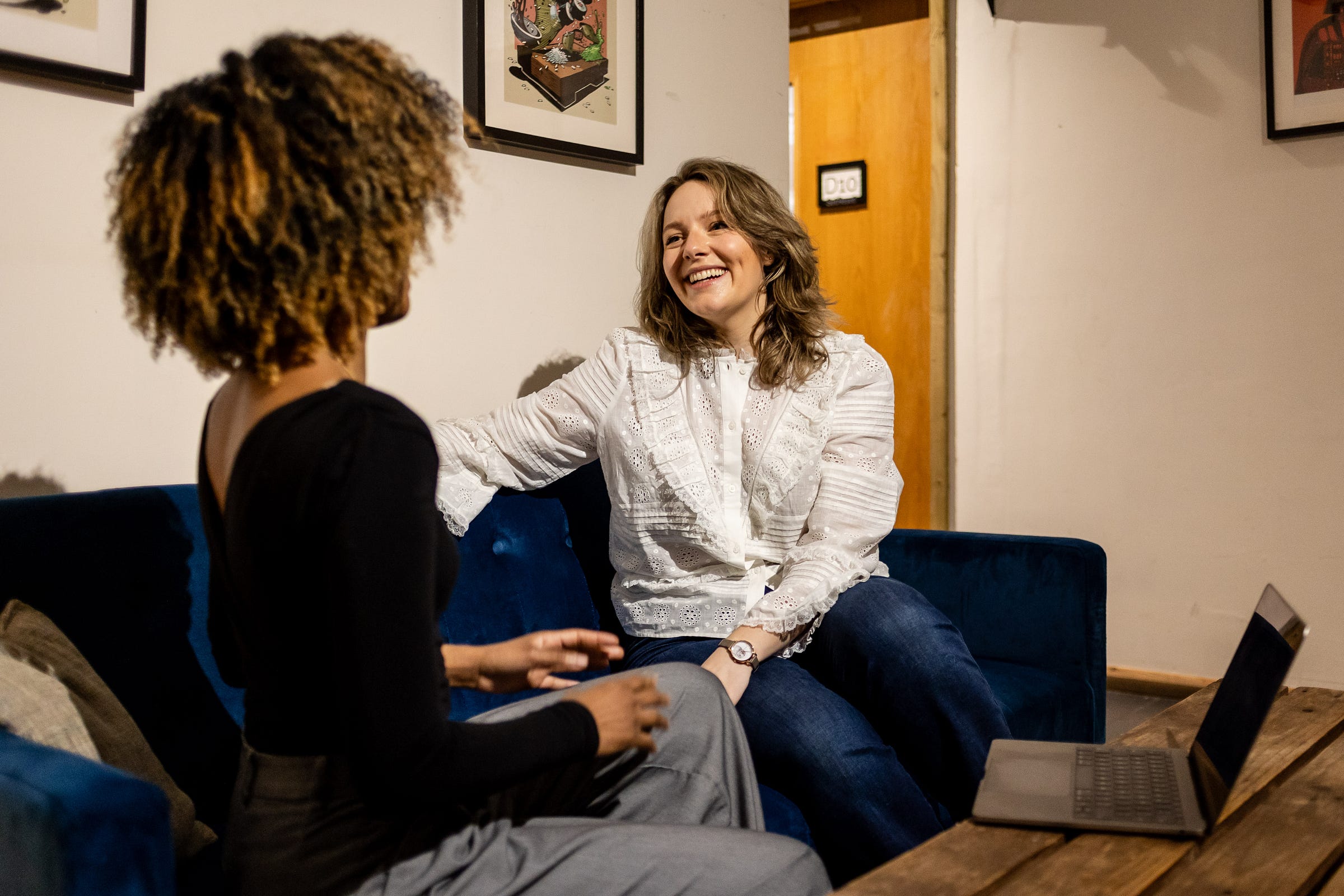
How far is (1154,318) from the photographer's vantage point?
10.7 feet

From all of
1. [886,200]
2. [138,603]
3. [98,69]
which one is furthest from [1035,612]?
[886,200]

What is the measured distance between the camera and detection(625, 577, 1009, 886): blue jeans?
4.83ft

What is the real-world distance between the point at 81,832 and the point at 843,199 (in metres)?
3.74

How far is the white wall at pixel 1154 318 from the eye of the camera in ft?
10.0

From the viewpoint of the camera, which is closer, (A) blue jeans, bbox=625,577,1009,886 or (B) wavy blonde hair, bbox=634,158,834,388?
(A) blue jeans, bbox=625,577,1009,886

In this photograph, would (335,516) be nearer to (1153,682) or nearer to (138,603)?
(138,603)

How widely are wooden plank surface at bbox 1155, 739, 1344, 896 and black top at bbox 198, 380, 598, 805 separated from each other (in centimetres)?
55

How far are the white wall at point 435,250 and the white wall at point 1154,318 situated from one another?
983 mm

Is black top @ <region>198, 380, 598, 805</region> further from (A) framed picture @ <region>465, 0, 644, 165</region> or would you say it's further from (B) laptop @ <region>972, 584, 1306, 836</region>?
(A) framed picture @ <region>465, 0, 644, 165</region>

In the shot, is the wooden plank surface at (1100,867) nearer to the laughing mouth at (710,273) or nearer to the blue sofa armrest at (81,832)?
the blue sofa armrest at (81,832)

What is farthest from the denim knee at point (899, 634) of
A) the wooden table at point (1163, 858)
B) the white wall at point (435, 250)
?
the white wall at point (435, 250)

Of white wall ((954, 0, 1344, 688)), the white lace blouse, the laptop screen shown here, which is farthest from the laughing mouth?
white wall ((954, 0, 1344, 688))

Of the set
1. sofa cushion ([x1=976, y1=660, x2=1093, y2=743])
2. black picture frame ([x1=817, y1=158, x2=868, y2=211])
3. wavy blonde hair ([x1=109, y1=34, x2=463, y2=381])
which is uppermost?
black picture frame ([x1=817, y1=158, x2=868, y2=211])

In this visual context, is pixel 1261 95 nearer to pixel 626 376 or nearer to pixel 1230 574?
pixel 1230 574
